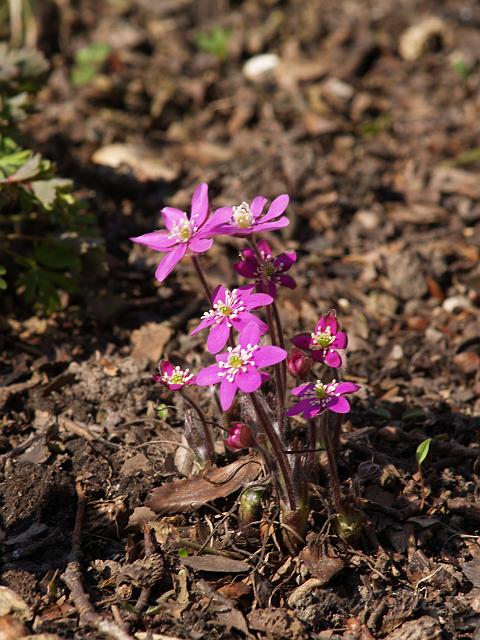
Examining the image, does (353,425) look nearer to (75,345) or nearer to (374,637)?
(374,637)

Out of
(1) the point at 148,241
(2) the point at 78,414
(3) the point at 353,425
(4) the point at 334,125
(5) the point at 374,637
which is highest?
(1) the point at 148,241

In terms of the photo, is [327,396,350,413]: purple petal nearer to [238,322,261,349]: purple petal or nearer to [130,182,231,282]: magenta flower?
[238,322,261,349]: purple petal

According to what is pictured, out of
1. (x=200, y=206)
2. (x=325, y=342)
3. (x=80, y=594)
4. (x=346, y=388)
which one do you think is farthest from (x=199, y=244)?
(x=80, y=594)

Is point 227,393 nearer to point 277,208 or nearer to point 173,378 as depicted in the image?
point 173,378

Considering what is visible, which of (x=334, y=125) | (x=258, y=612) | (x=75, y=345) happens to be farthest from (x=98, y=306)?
(x=334, y=125)

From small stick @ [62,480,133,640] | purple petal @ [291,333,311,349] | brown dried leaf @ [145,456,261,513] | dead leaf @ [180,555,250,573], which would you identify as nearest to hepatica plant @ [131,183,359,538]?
purple petal @ [291,333,311,349]
